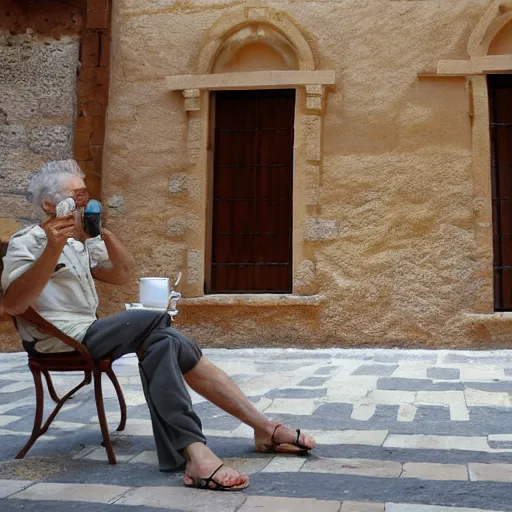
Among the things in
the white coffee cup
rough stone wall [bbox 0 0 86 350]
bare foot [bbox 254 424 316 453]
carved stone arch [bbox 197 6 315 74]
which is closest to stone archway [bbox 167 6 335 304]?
carved stone arch [bbox 197 6 315 74]

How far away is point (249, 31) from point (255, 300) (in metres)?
2.33

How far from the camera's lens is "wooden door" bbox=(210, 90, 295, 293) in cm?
609

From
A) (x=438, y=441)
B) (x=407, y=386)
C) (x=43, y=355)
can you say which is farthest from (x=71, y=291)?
(x=407, y=386)

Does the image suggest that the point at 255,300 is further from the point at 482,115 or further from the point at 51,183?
the point at 51,183

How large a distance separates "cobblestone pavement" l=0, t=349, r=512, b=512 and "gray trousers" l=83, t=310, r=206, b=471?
0.13m

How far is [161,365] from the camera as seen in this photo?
2.32 m

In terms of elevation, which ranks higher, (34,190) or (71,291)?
(34,190)

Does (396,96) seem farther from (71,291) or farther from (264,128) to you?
(71,291)

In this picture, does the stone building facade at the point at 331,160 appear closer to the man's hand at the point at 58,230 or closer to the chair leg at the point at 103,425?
the chair leg at the point at 103,425

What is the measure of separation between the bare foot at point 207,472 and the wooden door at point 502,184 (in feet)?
13.7

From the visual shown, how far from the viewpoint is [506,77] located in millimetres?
5926

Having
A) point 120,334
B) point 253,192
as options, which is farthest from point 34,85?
point 120,334

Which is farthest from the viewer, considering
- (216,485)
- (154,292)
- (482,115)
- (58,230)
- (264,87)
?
(264,87)

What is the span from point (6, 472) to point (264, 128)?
4.35m
